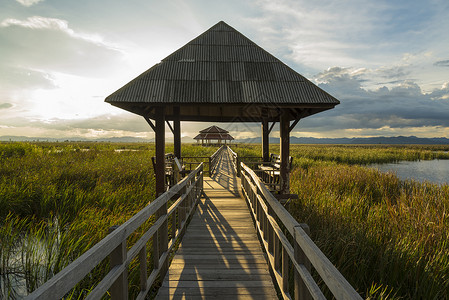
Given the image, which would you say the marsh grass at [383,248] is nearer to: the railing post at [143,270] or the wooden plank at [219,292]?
the wooden plank at [219,292]

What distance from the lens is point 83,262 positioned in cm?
151

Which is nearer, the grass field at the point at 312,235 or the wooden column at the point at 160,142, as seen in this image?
the grass field at the point at 312,235

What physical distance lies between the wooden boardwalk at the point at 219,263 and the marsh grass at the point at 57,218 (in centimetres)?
66

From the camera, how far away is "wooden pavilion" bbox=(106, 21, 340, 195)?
6.36m

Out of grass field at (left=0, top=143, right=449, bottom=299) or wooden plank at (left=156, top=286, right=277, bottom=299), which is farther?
grass field at (left=0, top=143, right=449, bottom=299)

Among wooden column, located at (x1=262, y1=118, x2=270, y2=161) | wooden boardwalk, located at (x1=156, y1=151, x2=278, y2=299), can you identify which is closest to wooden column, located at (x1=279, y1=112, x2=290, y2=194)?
wooden boardwalk, located at (x1=156, y1=151, x2=278, y2=299)

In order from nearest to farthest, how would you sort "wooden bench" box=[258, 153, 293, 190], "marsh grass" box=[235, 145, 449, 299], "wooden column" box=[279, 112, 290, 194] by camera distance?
"marsh grass" box=[235, 145, 449, 299] < "wooden column" box=[279, 112, 290, 194] < "wooden bench" box=[258, 153, 293, 190]

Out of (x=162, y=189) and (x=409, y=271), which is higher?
(x=162, y=189)

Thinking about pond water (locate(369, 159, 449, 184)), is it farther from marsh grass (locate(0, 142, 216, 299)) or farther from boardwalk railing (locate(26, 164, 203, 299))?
marsh grass (locate(0, 142, 216, 299))

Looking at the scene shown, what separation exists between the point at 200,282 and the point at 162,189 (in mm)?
3982

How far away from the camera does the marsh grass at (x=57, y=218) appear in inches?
142

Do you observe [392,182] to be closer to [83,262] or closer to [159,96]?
[159,96]

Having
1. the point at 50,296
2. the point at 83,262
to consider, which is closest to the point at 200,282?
the point at 83,262

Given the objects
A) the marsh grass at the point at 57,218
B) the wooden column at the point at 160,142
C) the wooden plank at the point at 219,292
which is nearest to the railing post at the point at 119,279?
the marsh grass at the point at 57,218
